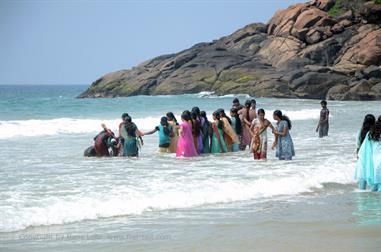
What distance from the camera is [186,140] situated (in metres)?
15.9

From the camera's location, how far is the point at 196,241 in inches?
313

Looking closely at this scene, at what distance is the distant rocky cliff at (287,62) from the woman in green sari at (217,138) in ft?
106

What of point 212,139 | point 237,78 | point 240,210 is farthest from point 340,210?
point 237,78

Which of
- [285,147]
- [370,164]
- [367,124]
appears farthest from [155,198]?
[285,147]

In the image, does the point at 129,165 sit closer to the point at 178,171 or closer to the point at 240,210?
the point at 178,171

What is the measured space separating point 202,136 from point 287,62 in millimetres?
39289

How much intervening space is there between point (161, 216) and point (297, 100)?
40004 millimetres

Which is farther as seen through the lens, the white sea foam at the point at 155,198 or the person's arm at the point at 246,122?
the person's arm at the point at 246,122

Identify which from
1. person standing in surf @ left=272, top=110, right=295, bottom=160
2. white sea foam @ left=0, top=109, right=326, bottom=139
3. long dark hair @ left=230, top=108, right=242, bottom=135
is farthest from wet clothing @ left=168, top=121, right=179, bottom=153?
white sea foam @ left=0, top=109, right=326, bottom=139

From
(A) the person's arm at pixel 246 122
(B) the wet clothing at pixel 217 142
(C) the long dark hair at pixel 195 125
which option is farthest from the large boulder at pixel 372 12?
(C) the long dark hair at pixel 195 125

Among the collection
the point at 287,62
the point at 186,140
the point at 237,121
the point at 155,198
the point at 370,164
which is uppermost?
the point at 287,62

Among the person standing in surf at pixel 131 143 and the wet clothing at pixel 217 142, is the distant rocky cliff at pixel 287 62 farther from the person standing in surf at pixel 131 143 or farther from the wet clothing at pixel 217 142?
the person standing in surf at pixel 131 143

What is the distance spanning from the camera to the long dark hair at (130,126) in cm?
1574

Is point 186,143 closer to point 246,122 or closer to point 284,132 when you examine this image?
point 246,122
